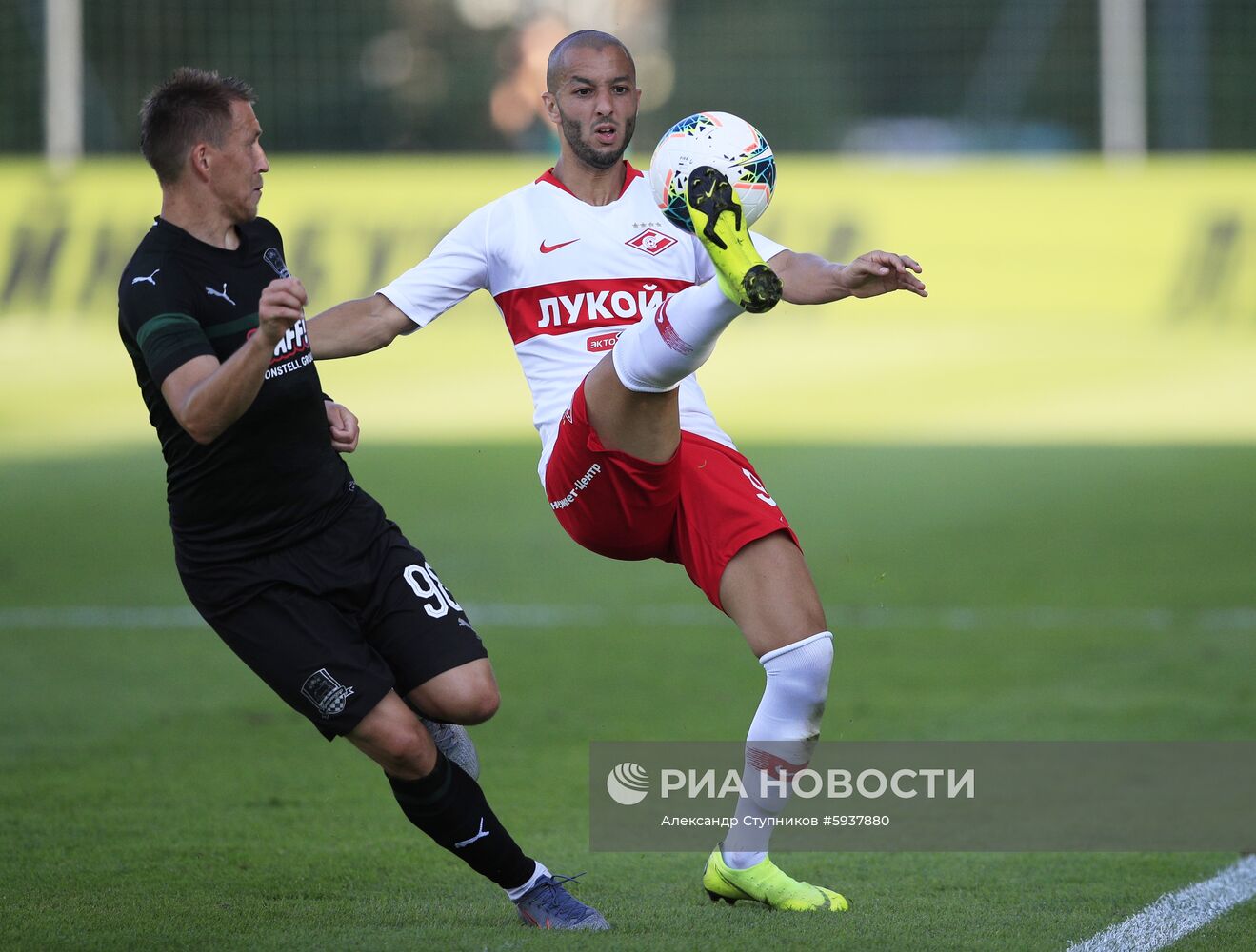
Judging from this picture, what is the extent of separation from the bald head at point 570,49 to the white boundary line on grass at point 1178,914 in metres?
2.71

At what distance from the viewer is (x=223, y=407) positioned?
380cm

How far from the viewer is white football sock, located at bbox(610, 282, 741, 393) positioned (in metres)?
4.23

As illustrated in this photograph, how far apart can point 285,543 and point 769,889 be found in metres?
1.59

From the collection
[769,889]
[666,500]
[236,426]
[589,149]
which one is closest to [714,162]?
[589,149]

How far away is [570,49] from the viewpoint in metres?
4.98

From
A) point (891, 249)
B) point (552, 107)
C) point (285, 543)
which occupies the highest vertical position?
point (552, 107)

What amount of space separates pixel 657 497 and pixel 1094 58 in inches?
839

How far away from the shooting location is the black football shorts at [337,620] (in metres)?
4.26

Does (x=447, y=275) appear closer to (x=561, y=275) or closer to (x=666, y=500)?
(x=561, y=275)

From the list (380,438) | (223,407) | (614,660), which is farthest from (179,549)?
(380,438)

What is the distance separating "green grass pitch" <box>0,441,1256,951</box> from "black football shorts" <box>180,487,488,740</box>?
621 mm

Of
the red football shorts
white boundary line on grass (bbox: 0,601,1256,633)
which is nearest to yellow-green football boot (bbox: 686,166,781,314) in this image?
Answer: the red football shorts

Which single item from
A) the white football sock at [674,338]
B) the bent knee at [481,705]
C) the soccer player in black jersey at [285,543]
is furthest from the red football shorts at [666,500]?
the bent knee at [481,705]

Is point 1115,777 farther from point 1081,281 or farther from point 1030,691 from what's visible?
point 1081,281
